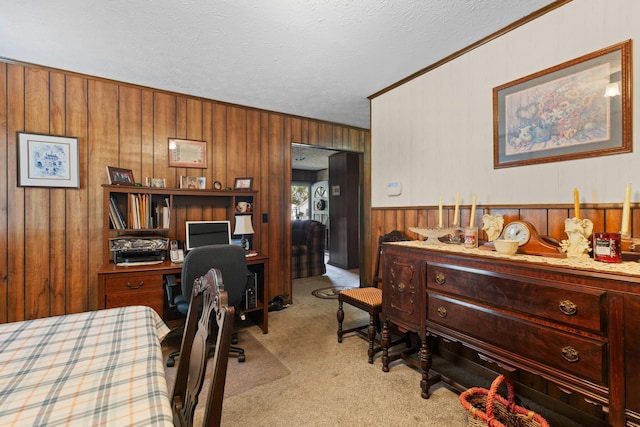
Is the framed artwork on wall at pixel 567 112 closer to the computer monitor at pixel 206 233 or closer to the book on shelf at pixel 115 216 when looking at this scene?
the computer monitor at pixel 206 233

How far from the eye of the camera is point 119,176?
2.77 m

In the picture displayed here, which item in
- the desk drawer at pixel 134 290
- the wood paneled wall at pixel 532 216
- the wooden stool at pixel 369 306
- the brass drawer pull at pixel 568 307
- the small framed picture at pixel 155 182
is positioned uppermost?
the small framed picture at pixel 155 182

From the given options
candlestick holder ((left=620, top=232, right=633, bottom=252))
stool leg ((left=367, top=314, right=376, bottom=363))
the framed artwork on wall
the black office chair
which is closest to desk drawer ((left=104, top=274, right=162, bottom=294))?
the black office chair

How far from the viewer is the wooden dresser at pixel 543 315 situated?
1.13m

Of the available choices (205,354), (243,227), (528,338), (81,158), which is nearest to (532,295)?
(528,338)

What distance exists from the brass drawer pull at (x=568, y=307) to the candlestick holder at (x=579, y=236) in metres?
0.36

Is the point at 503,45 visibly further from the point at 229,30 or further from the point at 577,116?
the point at 229,30

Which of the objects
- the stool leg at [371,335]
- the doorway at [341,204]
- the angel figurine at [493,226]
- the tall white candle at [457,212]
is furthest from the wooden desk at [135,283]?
the doorway at [341,204]

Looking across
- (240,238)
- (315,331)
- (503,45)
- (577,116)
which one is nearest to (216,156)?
(240,238)

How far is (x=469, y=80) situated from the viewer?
2256 millimetres

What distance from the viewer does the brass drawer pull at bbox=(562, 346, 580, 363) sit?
1253 mm

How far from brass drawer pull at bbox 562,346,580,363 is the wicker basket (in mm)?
403

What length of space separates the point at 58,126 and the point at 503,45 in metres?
3.66

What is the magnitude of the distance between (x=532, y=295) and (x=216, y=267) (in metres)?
2.00
